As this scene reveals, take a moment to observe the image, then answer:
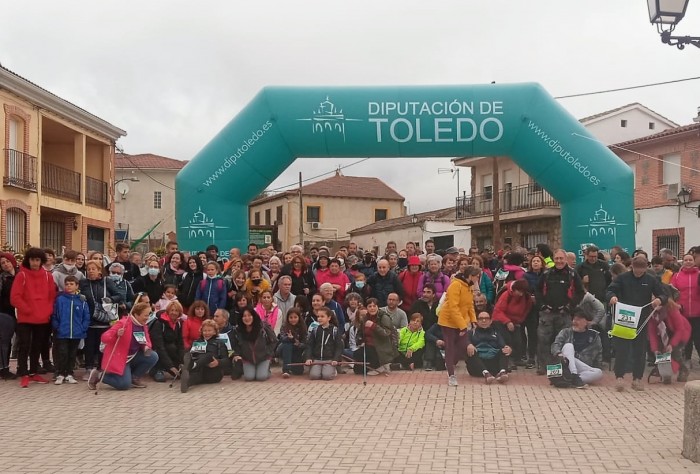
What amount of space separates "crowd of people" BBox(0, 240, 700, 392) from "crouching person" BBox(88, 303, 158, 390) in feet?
0.06

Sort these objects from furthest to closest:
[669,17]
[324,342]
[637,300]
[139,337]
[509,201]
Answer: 1. [509,201]
2. [324,342]
3. [139,337]
4. [637,300]
5. [669,17]

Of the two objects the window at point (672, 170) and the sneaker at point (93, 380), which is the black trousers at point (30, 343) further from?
the window at point (672, 170)

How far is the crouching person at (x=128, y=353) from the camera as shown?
31.4ft

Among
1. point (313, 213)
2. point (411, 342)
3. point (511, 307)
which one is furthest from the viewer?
point (313, 213)

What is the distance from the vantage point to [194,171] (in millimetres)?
12453

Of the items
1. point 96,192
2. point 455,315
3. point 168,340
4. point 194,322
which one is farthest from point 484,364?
point 96,192

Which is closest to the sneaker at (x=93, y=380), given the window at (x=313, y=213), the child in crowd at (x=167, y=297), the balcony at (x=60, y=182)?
the child in crowd at (x=167, y=297)

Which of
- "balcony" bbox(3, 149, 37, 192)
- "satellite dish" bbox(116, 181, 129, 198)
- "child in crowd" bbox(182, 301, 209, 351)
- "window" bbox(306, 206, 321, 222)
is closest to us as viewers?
"child in crowd" bbox(182, 301, 209, 351)

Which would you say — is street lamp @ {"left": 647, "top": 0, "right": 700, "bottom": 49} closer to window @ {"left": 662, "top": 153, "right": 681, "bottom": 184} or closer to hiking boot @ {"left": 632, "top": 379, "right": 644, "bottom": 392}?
hiking boot @ {"left": 632, "top": 379, "right": 644, "bottom": 392}

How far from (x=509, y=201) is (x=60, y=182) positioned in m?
19.7

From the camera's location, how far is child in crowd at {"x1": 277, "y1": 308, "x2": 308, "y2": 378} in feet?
35.1

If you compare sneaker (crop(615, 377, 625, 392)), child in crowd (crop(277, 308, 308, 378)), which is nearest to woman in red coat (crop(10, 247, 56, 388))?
child in crowd (crop(277, 308, 308, 378))

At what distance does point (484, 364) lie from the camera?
10.1 metres

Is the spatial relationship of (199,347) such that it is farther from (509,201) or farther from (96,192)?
(509,201)
